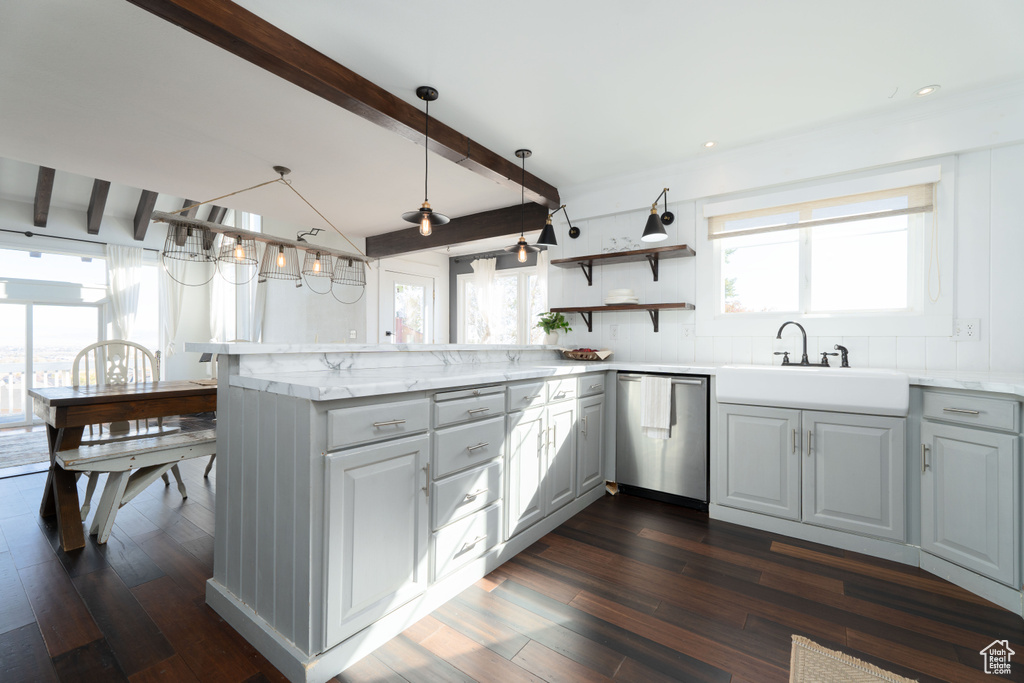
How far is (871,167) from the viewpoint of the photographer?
9.21 feet

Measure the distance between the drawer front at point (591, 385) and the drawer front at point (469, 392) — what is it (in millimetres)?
855

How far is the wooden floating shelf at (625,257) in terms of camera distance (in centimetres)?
336

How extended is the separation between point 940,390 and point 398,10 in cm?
303

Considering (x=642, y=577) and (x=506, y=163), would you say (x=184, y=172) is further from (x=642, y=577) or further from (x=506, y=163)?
(x=642, y=577)

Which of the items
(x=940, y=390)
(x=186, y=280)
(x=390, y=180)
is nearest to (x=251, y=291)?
(x=186, y=280)

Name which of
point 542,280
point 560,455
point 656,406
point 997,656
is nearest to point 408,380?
point 560,455

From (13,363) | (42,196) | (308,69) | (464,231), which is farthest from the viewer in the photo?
(13,363)

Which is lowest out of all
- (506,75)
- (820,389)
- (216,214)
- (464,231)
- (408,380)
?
(820,389)

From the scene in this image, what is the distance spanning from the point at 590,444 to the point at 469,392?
1331 mm

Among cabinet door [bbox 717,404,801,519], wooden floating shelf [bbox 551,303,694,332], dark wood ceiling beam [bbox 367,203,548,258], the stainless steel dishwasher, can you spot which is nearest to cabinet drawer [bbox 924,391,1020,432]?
cabinet door [bbox 717,404,801,519]

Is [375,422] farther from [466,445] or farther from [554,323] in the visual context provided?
[554,323]

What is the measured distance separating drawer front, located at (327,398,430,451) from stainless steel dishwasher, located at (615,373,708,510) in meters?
1.79

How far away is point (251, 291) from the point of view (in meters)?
6.39

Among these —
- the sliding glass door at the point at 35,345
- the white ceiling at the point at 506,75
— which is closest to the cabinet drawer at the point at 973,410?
the white ceiling at the point at 506,75
